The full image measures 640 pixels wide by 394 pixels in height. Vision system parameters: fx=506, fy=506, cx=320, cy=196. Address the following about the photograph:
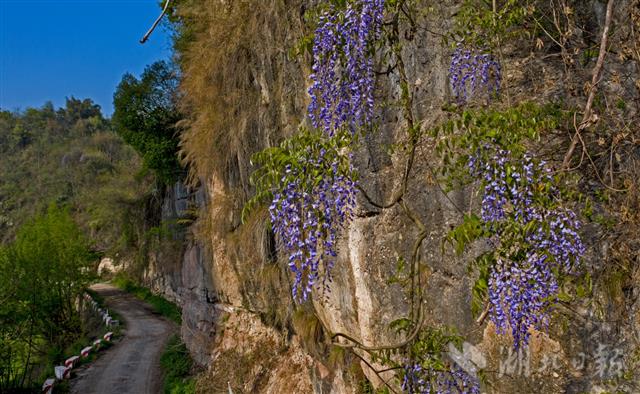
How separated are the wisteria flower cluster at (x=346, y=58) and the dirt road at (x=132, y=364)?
1154 centimetres

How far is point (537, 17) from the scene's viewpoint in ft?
14.3

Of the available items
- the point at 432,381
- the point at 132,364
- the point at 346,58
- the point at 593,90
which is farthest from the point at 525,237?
the point at 132,364

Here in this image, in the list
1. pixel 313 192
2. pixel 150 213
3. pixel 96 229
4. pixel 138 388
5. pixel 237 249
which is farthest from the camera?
pixel 96 229

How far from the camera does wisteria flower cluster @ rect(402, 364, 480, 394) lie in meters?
3.89

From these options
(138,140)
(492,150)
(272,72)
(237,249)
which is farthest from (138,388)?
(492,150)

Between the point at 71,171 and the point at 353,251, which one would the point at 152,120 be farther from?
the point at 71,171

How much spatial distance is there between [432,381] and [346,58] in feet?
8.76

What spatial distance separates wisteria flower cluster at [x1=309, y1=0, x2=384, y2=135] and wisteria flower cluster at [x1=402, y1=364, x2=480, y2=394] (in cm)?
203

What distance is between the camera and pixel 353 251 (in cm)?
591

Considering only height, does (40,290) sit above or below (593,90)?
below

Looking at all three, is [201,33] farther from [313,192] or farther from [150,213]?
[150,213]

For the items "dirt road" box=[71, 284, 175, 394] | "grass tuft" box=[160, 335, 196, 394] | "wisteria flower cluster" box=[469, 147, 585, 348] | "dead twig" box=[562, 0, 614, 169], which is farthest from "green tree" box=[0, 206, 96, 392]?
"dead twig" box=[562, 0, 614, 169]

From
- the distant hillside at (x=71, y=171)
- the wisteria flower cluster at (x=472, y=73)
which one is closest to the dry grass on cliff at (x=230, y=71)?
the wisteria flower cluster at (x=472, y=73)

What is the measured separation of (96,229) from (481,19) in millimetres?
42736
